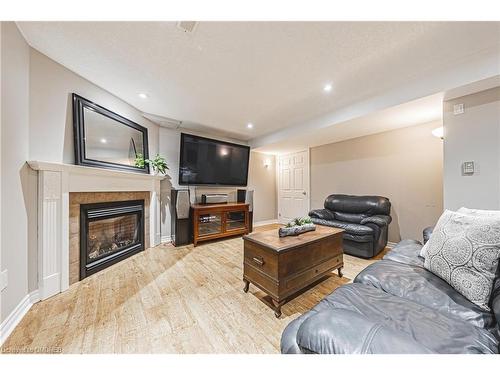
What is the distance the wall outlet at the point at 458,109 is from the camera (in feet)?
6.65

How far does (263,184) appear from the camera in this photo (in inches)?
212

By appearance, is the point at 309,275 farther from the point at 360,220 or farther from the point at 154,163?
the point at 154,163

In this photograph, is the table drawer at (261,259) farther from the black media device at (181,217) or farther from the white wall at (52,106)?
the white wall at (52,106)

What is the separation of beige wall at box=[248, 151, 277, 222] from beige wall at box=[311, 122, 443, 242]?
6.00 feet

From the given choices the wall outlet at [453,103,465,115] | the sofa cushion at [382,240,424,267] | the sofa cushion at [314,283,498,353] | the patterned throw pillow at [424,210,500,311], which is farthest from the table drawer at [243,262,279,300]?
the wall outlet at [453,103,465,115]

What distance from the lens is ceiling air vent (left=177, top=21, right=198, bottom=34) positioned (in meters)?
1.41

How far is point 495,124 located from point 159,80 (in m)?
3.52

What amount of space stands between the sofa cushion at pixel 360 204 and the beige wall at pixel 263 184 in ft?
6.51

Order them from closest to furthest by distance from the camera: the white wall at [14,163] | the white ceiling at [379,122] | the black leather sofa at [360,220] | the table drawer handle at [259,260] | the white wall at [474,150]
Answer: the white wall at [14,163]
the table drawer handle at [259,260]
the white wall at [474,150]
the white ceiling at [379,122]
the black leather sofa at [360,220]

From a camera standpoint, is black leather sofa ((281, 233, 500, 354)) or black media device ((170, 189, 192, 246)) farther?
black media device ((170, 189, 192, 246))

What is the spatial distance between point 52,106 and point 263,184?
4.28 metres

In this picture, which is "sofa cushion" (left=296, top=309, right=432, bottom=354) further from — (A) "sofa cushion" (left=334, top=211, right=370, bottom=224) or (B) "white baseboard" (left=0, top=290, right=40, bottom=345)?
(A) "sofa cushion" (left=334, top=211, right=370, bottom=224)

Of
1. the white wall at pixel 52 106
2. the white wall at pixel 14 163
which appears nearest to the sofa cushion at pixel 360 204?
the white wall at pixel 52 106
